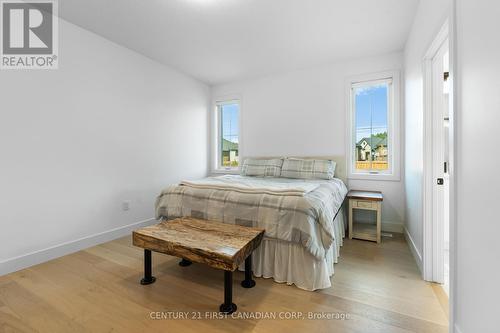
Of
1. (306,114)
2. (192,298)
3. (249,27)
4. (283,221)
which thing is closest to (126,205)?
(192,298)

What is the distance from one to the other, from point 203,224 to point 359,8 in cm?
256

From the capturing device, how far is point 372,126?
324 cm

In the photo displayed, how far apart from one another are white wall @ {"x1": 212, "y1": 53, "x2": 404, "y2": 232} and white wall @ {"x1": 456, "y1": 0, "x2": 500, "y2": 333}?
2147mm

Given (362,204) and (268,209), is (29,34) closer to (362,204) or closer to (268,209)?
(268,209)

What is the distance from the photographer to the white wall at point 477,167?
846mm

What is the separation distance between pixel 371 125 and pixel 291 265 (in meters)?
2.49

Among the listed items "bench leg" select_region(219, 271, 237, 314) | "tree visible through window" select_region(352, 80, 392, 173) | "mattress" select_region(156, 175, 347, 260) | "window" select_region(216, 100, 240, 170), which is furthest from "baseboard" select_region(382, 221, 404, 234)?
"window" select_region(216, 100, 240, 170)

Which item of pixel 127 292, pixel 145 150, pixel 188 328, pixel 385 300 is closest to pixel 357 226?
pixel 385 300

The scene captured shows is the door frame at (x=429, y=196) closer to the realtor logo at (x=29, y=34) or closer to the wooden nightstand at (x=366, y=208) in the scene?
the wooden nightstand at (x=366, y=208)

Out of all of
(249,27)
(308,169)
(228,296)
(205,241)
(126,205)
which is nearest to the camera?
(228,296)

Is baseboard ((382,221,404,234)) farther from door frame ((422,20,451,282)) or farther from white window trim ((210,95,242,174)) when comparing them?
white window trim ((210,95,242,174))

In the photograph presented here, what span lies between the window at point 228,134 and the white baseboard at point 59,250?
6.72 ft

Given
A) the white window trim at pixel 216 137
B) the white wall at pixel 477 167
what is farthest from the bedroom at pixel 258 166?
the white window trim at pixel 216 137

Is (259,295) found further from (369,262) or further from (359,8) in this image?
(359,8)
